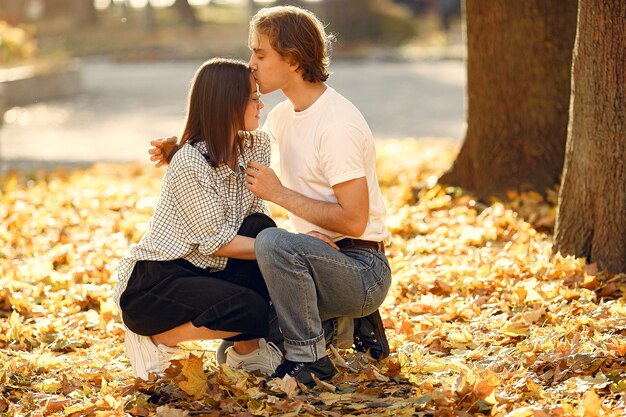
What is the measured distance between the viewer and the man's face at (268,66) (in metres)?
3.95

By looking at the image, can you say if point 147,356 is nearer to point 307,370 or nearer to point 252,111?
point 307,370

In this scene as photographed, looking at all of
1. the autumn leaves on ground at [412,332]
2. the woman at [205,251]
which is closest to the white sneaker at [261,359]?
the woman at [205,251]

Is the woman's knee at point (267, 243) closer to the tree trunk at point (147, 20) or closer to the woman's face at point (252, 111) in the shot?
the woman's face at point (252, 111)

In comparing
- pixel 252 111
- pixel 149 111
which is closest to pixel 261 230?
pixel 252 111

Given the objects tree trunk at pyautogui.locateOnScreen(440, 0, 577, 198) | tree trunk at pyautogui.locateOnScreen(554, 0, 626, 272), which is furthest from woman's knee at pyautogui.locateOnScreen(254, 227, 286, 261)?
tree trunk at pyautogui.locateOnScreen(440, 0, 577, 198)

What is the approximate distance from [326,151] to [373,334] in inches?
31.8

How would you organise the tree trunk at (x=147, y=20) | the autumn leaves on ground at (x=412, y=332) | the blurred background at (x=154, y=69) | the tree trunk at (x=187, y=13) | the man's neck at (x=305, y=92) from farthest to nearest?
the tree trunk at (x=187, y=13)
the tree trunk at (x=147, y=20)
the blurred background at (x=154, y=69)
the man's neck at (x=305, y=92)
the autumn leaves on ground at (x=412, y=332)

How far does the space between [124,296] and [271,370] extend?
64 centimetres

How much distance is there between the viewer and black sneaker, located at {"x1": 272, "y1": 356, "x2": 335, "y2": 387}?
146 inches

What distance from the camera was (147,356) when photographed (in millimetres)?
3859

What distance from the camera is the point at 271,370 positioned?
388cm

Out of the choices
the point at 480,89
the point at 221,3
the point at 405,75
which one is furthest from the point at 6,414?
the point at 221,3

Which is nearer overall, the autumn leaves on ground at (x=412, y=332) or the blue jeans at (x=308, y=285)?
the autumn leaves on ground at (x=412, y=332)

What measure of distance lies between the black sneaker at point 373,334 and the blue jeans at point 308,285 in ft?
0.59
